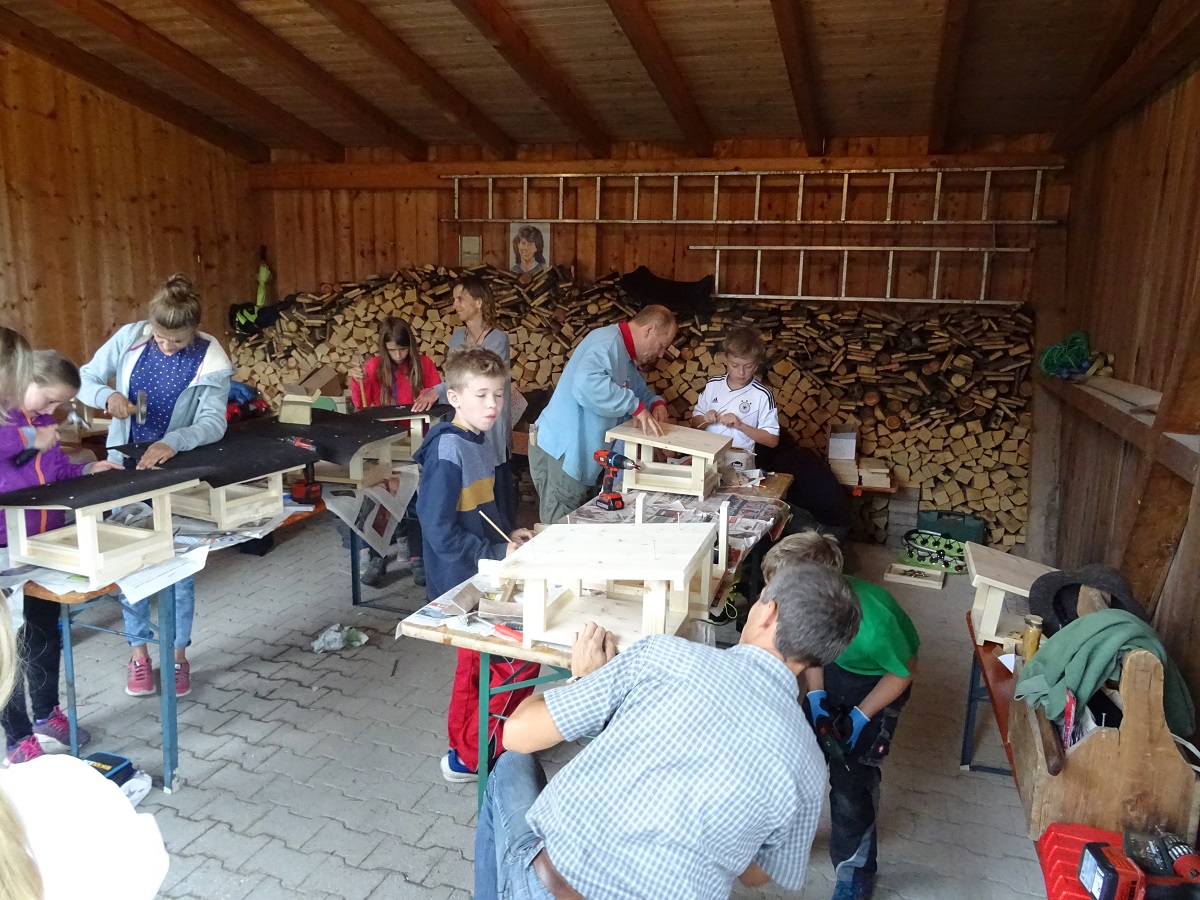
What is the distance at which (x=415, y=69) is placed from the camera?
627cm

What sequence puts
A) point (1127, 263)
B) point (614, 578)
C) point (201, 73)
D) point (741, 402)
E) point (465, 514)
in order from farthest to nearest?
point (201, 73) → point (741, 402) → point (1127, 263) → point (465, 514) → point (614, 578)

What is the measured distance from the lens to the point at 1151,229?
→ 425cm

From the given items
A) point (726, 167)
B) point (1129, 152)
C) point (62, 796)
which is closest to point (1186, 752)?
point (62, 796)

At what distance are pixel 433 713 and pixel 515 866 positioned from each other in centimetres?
223

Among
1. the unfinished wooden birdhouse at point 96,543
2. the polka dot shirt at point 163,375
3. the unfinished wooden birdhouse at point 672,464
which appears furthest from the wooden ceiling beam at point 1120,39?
the unfinished wooden birdhouse at point 96,543

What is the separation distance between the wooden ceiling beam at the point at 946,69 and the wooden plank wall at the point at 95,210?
22.7ft

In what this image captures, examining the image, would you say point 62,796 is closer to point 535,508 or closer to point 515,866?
point 515,866

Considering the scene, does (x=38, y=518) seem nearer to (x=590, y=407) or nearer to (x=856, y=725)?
(x=590, y=407)

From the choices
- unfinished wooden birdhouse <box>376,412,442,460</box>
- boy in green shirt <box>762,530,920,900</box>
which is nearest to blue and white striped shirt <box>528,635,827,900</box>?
boy in green shirt <box>762,530,920,900</box>

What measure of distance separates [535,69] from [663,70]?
973mm

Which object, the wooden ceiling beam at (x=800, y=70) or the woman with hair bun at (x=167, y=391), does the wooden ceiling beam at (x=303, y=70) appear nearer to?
the woman with hair bun at (x=167, y=391)

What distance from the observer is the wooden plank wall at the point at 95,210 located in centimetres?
673

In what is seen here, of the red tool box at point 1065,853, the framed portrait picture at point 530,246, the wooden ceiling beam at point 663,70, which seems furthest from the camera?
the framed portrait picture at point 530,246

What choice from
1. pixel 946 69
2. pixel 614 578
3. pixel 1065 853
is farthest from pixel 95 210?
pixel 1065 853
